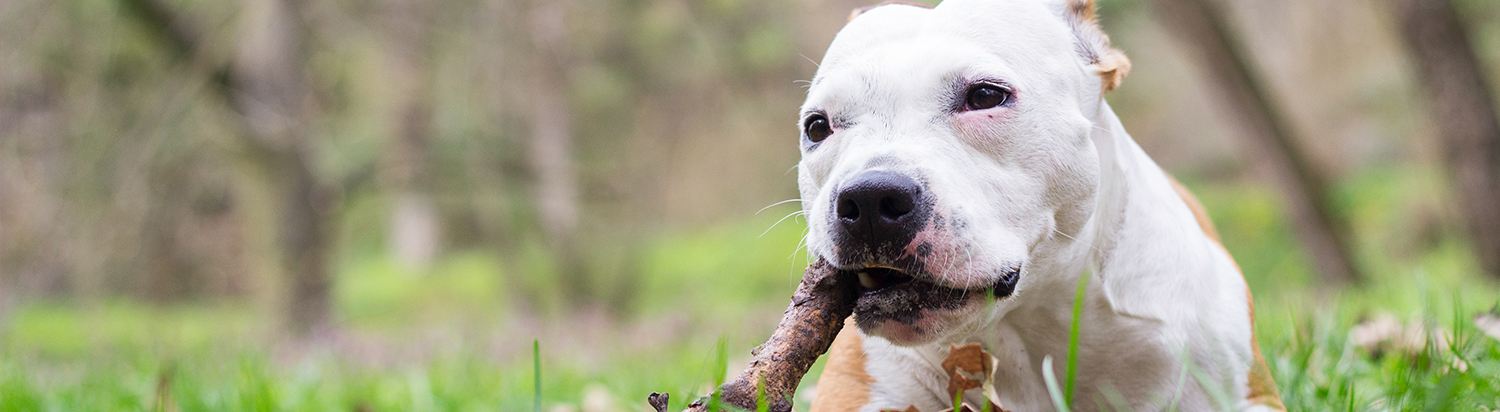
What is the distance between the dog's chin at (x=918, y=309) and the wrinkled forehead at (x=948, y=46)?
0.38m

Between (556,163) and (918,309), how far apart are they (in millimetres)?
7754

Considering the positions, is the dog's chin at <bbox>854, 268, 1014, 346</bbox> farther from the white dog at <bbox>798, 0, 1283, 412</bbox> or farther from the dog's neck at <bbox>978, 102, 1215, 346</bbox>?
the dog's neck at <bbox>978, 102, 1215, 346</bbox>

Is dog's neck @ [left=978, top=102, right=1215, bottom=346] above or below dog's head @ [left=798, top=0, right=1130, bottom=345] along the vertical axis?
below

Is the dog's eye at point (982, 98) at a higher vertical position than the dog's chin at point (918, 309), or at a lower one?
higher

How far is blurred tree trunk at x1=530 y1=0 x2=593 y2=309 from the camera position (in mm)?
8070

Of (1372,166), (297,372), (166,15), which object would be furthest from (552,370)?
(1372,166)

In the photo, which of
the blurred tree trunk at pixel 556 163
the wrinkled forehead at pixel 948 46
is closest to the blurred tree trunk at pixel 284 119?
the blurred tree trunk at pixel 556 163

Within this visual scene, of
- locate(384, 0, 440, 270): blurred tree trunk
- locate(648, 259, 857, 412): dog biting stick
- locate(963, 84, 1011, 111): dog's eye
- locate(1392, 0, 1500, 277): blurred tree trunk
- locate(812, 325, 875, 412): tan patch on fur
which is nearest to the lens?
locate(648, 259, 857, 412): dog biting stick

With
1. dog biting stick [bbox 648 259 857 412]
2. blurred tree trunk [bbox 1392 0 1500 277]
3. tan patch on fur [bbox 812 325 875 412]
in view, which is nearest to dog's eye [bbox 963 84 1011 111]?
dog biting stick [bbox 648 259 857 412]

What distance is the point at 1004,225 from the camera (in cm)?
171

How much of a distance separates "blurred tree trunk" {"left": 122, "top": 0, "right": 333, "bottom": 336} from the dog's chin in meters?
5.98

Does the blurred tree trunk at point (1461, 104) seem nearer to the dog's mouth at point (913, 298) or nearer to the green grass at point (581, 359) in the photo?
the green grass at point (581, 359)

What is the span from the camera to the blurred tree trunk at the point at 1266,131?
6488mm

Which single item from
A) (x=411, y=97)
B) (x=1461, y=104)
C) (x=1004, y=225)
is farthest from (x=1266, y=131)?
(x=411, y=97)
